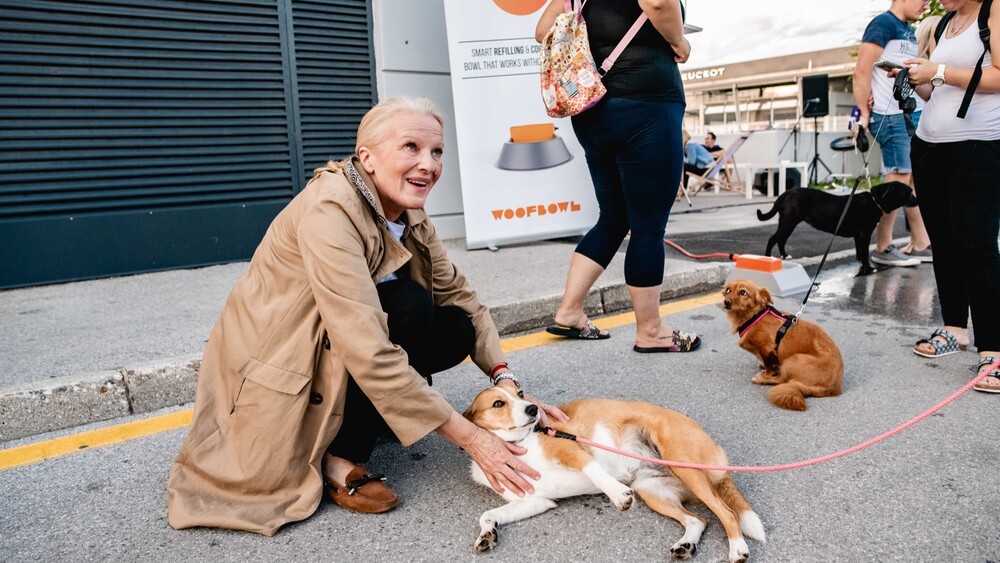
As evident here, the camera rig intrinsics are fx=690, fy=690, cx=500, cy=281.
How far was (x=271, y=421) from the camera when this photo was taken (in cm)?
207

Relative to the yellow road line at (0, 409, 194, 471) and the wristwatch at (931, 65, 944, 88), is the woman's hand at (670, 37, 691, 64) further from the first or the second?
the yellow road line at (0, 409, 194, 471)

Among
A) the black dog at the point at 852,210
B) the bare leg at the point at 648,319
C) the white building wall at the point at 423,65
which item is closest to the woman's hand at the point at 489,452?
the bare leg at the point at 648,319

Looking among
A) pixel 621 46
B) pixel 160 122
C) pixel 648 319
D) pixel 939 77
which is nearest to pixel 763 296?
pixel 648 319

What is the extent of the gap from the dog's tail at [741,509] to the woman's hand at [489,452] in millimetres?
605

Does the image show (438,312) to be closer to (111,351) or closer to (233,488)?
(233,488)

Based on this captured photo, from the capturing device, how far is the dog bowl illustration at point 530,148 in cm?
624

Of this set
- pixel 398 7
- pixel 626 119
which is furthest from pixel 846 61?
pixel 626 119

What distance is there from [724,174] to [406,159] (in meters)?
15.8

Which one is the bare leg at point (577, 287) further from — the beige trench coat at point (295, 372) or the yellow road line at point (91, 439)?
the yellow road line at point (91, 439)

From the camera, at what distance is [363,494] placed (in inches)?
88.0

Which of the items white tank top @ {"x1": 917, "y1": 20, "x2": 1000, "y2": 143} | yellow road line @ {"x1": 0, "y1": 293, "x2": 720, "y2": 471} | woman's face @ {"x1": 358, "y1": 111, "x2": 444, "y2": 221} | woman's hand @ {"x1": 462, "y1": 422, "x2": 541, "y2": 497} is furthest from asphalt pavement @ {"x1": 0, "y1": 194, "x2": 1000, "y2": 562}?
white tank top @ {"x1": 917, "y1": 20, "x2": 1000, "y2": 143}

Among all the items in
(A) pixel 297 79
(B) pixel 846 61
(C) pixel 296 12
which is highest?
(B) pixel 846 61

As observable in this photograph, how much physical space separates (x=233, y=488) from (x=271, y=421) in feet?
0.85

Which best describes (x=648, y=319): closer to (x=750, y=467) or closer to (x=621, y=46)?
(x=621, y=46)
